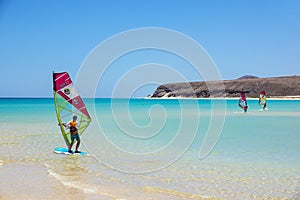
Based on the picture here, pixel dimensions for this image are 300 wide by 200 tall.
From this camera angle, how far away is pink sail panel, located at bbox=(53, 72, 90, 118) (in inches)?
388

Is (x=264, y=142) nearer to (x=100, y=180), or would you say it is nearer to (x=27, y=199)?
(x=100, y=180)

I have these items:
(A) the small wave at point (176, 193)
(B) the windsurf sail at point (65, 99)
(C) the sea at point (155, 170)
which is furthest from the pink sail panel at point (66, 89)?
(A) the small wave at point (176, 193)

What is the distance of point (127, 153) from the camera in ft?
31.8

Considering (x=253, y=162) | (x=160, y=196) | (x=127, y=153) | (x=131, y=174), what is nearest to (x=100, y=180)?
(x=131, y=174)

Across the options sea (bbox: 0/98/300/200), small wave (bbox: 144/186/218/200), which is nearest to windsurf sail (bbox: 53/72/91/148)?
sea (bbox: 0/98/300/200)

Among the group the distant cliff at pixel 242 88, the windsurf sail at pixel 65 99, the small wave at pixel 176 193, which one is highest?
the distant cliff at pixel 242 88

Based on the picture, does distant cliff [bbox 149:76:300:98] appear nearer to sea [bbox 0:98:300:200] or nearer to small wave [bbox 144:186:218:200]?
sea [bbox 0:98:300:200]

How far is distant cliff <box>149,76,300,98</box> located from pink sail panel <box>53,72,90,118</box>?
84.7m

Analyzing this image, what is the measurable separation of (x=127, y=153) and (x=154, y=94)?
4487 inches

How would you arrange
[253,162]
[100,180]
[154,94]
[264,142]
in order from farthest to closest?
[154,94]
[264,142]
[253,162]
[100,180]

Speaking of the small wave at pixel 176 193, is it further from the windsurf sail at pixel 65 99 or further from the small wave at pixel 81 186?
the windsurf sail at pixel 65 99

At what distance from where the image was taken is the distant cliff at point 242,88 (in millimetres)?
89750

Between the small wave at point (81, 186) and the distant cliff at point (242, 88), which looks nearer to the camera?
the small wave at point (81, 186)

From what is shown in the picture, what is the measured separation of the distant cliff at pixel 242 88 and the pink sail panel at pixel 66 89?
278ft
